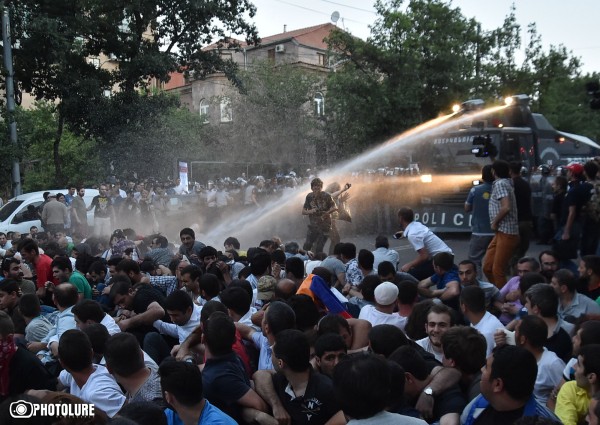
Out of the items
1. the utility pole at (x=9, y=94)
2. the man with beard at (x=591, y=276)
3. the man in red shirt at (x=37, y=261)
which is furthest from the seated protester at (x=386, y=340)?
the utility pole at (x=9, y=94)

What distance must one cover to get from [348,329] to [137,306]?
2063mm

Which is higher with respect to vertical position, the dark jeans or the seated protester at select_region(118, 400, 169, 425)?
the seated protester at select_region(118, 400, 169, 425)

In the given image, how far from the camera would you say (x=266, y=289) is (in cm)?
635

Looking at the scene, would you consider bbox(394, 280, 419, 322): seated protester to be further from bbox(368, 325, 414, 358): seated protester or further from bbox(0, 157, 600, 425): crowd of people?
bbox(368, 325, 414, 358): seated protester

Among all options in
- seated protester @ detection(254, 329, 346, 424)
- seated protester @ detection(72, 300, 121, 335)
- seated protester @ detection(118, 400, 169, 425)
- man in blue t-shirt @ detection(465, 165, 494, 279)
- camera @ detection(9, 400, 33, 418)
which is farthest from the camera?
man in blue t-shirt @ detection(465, 165, 494, 279)

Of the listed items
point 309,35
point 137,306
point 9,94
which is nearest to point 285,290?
point 137,306

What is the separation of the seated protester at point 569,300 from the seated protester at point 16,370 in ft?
12.7

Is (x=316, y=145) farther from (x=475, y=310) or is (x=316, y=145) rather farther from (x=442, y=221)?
(x=475, y=310)

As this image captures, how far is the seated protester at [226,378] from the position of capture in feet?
13.6

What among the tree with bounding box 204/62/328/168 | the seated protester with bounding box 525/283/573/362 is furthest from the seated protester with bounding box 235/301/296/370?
the tree with bounding box 204/62/328/168

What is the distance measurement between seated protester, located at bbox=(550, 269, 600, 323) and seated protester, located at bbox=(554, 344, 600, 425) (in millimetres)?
1915

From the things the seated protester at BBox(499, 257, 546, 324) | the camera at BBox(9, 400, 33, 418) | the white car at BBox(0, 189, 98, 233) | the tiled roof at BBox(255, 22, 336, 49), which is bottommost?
the white car at BBox(0, 189, 98, 233)

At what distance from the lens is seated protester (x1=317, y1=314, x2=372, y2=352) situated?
4801 mm

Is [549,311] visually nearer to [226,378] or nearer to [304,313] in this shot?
[304,313]
